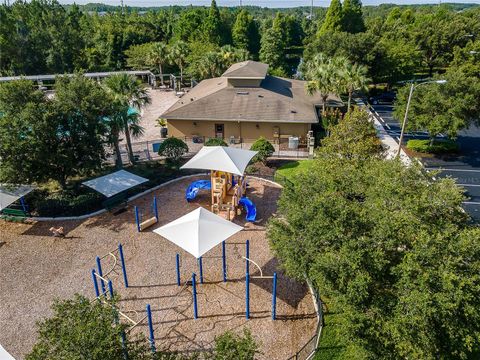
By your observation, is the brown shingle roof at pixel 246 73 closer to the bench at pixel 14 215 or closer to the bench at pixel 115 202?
the bench at pixel 115 202

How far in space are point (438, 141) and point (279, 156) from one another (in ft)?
49.5

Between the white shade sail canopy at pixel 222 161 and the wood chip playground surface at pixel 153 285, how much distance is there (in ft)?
10.2

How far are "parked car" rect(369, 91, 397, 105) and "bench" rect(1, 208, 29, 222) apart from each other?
140 feet

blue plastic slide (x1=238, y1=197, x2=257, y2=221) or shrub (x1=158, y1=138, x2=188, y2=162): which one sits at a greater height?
shrub (x1=158, y1=138, x2=188, y2=162)

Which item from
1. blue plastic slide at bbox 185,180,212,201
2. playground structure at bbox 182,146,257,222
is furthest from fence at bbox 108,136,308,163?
playground structure at bbox 182,146,257,222

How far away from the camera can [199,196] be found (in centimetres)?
2473

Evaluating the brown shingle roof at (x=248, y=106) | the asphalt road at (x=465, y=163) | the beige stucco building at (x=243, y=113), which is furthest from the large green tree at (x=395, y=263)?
the brown shingle roof at (x=248, y=106)

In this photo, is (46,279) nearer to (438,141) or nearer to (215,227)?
(215,227)

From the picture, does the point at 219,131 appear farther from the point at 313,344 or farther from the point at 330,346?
the point at 330,346

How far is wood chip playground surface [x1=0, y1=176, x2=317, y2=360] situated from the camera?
46.3 ft

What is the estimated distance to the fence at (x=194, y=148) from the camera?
30.9 m

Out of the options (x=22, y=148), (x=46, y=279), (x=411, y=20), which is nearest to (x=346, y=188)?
(x=46, y=279)

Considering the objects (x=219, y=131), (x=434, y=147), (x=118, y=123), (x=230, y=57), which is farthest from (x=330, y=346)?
(x=230, y=57)

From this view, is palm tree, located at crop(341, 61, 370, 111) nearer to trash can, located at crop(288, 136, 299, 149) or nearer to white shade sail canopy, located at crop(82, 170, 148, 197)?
trash can, located at crop(288, 136, 299, 149)
